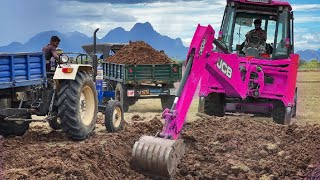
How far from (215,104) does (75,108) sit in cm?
424

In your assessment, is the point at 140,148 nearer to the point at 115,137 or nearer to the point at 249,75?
the point at 115,137

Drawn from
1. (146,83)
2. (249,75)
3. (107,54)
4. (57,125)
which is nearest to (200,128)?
(249,75)

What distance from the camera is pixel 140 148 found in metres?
6.59

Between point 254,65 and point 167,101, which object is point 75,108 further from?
point 167,101

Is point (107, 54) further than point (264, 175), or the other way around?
point (107, 54)

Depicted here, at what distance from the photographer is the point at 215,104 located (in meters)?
11.9

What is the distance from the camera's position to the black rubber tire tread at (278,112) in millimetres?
11148

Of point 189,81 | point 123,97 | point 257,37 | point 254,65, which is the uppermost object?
point 257,37

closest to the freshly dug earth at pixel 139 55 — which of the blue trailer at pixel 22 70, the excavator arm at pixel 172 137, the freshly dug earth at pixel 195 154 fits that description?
the freshly dug earth at pixel 195 154

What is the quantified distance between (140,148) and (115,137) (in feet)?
6.57

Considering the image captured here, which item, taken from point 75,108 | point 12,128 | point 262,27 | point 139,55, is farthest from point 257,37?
point 12,128

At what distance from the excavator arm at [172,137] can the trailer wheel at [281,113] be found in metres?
4.22

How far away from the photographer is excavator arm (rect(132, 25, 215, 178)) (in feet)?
21.1

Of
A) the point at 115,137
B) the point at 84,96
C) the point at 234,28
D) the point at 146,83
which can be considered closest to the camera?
the point at 115,137
